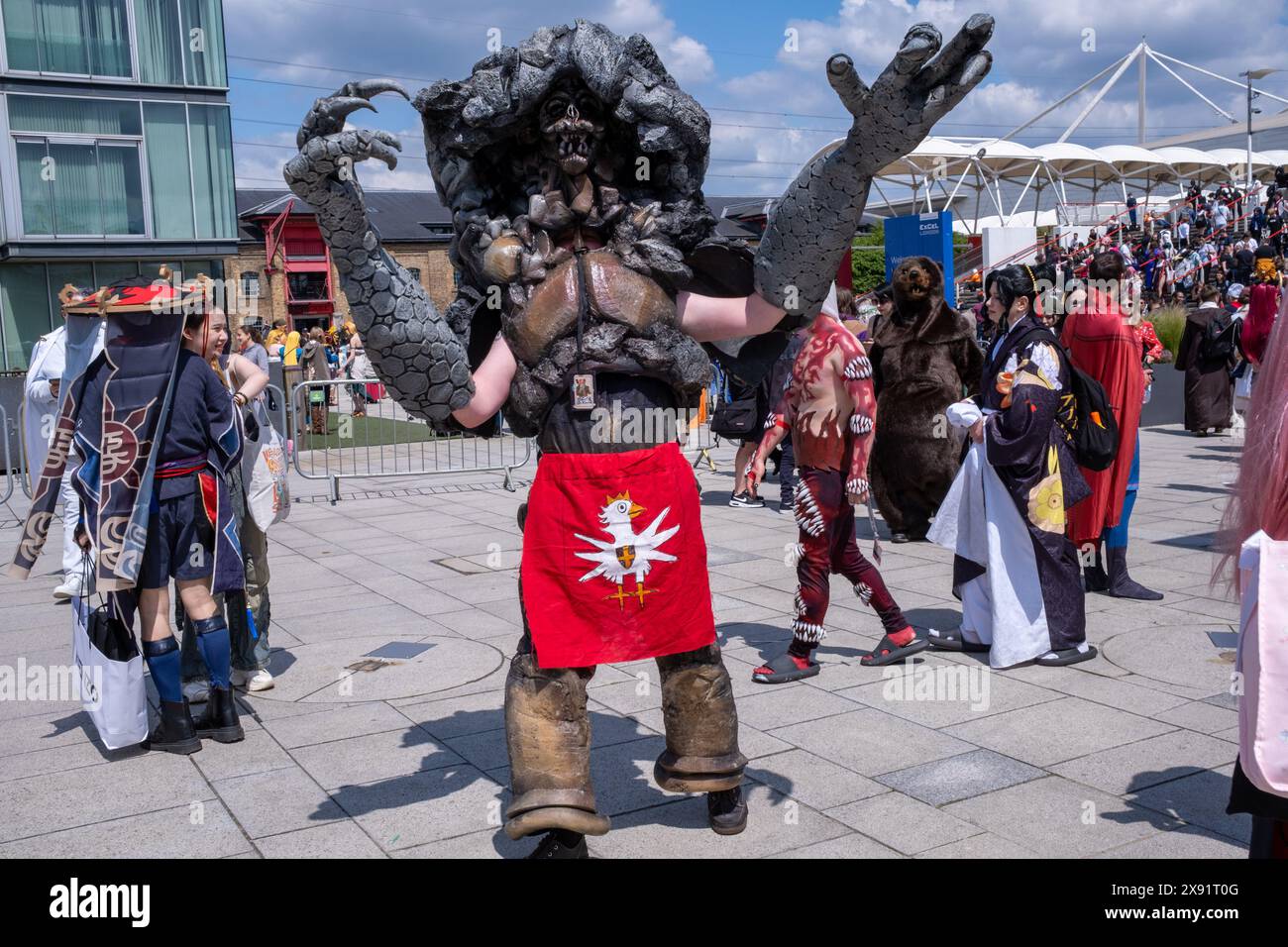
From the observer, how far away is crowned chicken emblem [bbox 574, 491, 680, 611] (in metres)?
3.41

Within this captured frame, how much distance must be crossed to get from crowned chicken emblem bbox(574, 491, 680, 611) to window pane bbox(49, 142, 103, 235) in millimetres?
19185

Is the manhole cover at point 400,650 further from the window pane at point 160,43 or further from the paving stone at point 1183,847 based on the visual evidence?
the window pane at point 160,43

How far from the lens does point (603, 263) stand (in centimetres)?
352

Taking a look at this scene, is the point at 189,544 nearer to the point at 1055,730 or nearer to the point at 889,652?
the point at 889,652

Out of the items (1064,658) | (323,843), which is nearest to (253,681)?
(323,843)

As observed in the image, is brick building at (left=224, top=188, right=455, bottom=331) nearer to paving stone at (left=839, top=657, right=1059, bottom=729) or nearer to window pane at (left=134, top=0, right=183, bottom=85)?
window pane at (left=134, top=0, right=183, bottom=85)

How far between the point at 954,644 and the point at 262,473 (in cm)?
358

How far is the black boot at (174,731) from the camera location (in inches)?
186

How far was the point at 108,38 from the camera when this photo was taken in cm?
1920

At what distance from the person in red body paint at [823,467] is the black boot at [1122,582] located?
203 centimetres

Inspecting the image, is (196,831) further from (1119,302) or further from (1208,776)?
(1119,302)

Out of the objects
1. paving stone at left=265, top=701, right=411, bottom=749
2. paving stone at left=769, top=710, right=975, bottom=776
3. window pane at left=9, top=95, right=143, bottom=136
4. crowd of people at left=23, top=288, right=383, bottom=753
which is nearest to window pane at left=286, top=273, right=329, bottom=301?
window pane at left=9, top=95, right=143, bottom=136
